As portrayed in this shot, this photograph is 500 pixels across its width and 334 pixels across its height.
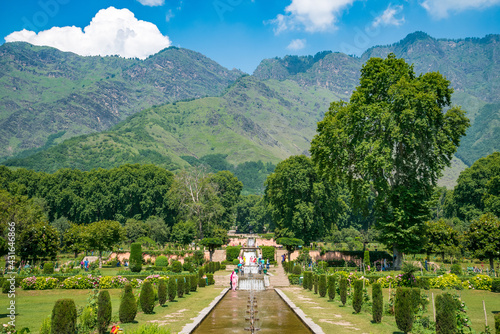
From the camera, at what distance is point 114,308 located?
18844 mm

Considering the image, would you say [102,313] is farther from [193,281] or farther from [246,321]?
[193,281]

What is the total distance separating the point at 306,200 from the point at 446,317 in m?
44.4

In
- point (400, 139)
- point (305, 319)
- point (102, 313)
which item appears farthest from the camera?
point (400, 139)

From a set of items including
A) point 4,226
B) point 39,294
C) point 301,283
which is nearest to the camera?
point 39,294

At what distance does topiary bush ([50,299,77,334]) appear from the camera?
1101 centimetres

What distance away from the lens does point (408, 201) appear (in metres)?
33.6

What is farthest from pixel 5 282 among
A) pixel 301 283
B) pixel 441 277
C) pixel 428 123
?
pixel 428 123

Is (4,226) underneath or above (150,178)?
underneath

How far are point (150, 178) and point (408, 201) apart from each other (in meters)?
64.8

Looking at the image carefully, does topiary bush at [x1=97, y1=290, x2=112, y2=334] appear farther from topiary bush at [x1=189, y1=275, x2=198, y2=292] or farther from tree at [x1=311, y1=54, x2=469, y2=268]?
tree at [x1=311, y1=54, x2=469, y2=268]

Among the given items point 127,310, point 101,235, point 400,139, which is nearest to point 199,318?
point 127,310

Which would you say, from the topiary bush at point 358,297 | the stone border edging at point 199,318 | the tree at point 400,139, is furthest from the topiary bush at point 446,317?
the tree at point 400,139

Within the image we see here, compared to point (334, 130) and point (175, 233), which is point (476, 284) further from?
point (175, 233)

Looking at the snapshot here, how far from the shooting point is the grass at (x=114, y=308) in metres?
15.0
